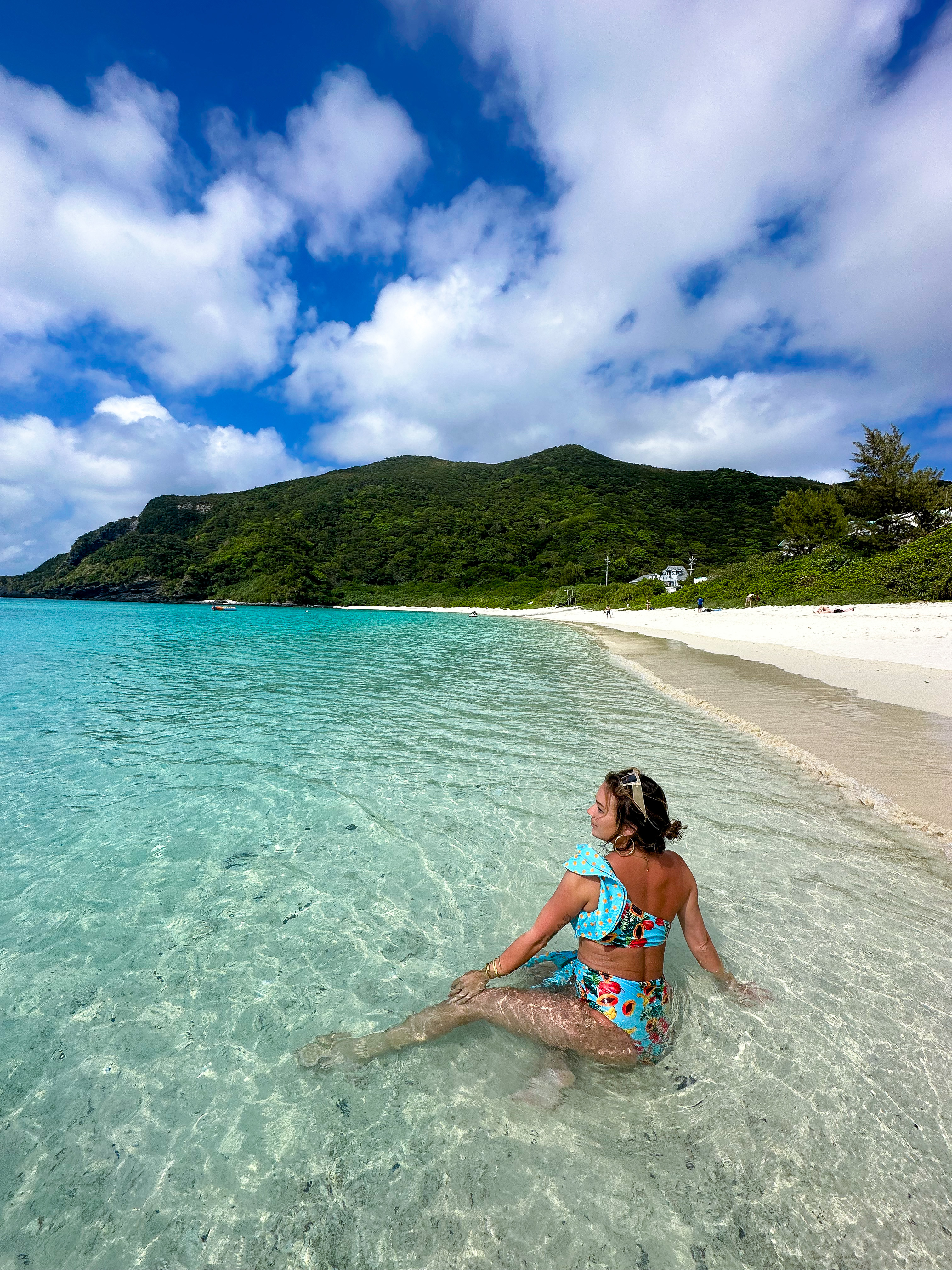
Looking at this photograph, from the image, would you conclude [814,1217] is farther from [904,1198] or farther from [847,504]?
[847,504]

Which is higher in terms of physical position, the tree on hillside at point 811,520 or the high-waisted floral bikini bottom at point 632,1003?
the tree on hillside at point 811,520

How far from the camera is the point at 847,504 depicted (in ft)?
144

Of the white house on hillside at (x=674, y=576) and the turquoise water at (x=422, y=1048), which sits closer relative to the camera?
the turquoise water at (x=422, y=1048)

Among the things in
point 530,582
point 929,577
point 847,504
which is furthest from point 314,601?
point 929,577

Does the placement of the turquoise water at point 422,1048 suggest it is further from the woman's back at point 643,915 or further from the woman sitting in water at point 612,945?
the woman's back at point 643,915

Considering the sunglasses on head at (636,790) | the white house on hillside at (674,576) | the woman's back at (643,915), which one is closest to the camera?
the sunglasses on head at (636,790)

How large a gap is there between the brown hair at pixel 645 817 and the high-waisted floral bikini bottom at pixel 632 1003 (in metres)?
0.78

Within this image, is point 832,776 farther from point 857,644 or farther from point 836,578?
point 836,578

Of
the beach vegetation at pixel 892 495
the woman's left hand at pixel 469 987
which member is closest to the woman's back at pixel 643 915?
the woman's left hand at pixel 469 987

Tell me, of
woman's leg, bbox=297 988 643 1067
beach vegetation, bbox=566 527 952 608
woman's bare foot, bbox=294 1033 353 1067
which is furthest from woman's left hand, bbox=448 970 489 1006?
beach vegetation, bbox=566 527 952 608

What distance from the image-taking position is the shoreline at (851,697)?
22.9ft

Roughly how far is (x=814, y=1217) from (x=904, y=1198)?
16.7 inches

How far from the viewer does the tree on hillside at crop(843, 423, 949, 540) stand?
127 feet

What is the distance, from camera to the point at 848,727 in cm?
984
